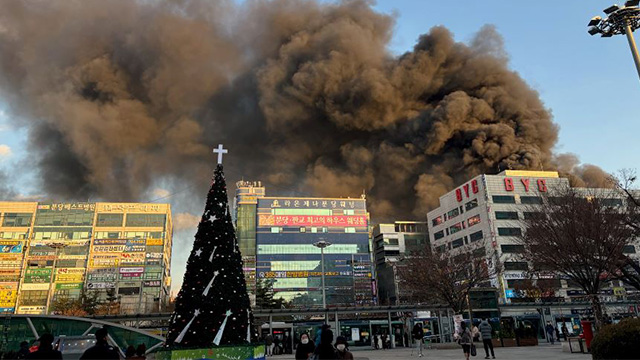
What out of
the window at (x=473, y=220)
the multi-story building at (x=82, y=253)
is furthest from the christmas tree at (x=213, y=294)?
the multi-story building at (x=82, y=253)

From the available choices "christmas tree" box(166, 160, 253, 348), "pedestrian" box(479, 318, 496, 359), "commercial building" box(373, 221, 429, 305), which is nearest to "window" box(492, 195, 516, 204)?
"commercial building" box(373, 221, 429, 305)

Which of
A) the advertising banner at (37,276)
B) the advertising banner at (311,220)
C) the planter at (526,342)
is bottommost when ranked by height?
the planter at (526,342)

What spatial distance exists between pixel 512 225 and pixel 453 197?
40.6 feet

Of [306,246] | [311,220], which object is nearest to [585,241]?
[306,246]

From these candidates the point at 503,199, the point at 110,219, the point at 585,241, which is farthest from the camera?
the point at 110,219

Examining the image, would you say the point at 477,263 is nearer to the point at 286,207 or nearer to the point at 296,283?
the point at 296,283

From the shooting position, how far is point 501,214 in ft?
210

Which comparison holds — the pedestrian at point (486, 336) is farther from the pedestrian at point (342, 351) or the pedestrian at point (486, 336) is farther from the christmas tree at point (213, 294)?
the pedestrian at point (342, 351)

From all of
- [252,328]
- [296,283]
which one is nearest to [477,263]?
[252,328]

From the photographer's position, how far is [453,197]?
7369 centimetres

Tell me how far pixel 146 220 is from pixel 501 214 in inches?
2581

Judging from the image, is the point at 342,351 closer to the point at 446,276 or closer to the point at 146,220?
the point at 446,276

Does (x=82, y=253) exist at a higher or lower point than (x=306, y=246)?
lower

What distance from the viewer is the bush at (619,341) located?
9.80 metres
